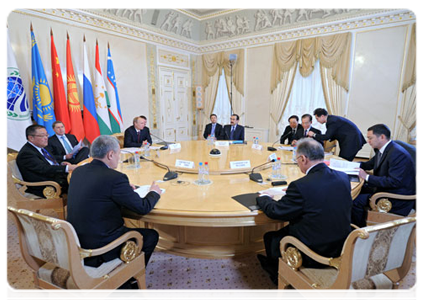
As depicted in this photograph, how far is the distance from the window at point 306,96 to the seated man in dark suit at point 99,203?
534 centimetres

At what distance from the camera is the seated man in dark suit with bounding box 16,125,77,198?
2516 millimetres

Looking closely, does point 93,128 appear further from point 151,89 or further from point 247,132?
point 247,132

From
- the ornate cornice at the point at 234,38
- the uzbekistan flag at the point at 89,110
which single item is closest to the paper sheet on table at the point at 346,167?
the ornate cornice at the point at 234,38

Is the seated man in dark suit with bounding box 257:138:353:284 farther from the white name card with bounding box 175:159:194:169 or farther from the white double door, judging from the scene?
the white double door

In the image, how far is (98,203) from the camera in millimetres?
1425

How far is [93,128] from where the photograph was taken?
15.9 ft

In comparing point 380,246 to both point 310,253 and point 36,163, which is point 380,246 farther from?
point 36,163

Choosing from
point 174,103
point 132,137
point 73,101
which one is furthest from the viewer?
point 174,103

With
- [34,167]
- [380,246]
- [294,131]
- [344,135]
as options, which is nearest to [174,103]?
[294,131]

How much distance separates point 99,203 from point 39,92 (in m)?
3.69

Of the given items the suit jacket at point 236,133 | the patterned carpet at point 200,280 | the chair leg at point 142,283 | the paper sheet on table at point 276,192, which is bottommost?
the patterned carpet at point 200,280

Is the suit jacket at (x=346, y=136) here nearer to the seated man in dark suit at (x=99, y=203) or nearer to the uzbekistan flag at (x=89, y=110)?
the seated man in dark suit at (x=99, y=203)

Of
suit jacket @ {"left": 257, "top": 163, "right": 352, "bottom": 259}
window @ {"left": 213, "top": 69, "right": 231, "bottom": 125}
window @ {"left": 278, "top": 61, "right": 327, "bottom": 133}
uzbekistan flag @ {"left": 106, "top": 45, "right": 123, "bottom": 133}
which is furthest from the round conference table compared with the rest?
window @ {"left": 213, "top": 69, "right": 231, "bottom": 125}

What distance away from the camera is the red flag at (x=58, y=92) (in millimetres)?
4301
